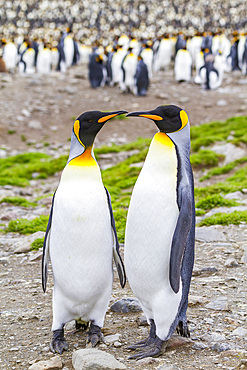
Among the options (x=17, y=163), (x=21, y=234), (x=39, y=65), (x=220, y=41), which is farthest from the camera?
(x=220, y=41)

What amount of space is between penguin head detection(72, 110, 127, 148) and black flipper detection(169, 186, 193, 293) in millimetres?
795

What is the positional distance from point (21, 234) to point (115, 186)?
290 cm

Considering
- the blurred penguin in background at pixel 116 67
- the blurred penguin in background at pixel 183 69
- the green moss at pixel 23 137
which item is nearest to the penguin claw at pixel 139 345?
the green moss at pixel 23 137

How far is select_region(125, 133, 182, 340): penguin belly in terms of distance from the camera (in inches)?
132

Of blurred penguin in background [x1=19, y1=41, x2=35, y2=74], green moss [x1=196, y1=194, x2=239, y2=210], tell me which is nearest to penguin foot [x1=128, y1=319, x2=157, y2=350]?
green moss [x1=196, y1=194, x2=239, y2=210]

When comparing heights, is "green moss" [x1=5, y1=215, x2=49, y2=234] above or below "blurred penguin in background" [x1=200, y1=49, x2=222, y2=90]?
below

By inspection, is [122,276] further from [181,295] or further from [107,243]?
[181,295]

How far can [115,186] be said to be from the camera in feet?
30.8

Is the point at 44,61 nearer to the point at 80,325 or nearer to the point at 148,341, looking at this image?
the point at 80,325

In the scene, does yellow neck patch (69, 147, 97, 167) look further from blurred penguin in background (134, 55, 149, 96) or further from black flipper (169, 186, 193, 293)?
blurred penguin in background (134, 55, 149, 96)

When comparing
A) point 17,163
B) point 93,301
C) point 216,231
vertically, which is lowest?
point 17,163

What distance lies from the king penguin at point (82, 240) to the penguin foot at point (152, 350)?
0.37 meters

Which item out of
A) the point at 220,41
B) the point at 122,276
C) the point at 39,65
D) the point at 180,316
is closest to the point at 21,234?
the point at 122,276

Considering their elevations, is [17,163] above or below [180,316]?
below
